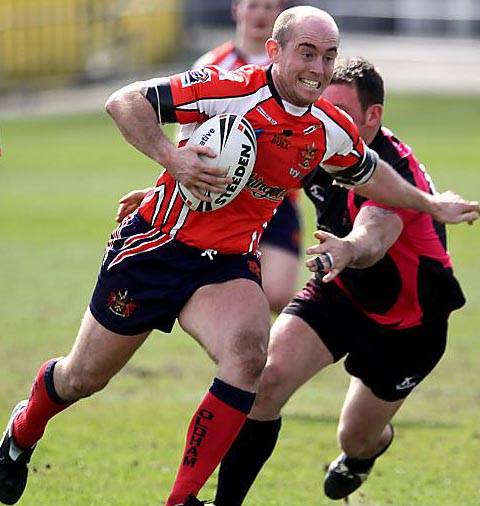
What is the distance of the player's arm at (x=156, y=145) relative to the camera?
19.2 ft

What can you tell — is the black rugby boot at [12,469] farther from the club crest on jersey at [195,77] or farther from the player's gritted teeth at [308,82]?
the player's gritted teeth at [308,82]

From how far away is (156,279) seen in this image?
6.18 metres

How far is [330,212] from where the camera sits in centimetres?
713

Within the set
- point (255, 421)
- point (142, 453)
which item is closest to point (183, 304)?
point (255, 421)

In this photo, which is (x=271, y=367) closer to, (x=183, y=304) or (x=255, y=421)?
(x=255, y=421)

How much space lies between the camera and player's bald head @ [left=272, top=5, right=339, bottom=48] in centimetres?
600

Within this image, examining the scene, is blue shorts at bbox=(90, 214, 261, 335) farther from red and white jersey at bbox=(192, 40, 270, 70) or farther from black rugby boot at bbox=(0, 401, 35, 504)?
red and white jersey at bbox=(192, 40, 270, 70)

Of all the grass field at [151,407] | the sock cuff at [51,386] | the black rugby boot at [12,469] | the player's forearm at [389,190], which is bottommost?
the grass field at [151,407]

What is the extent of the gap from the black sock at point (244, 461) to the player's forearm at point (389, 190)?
3.95 ft

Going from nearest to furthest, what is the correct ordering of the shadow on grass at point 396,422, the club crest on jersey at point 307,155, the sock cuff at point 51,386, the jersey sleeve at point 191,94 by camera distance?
the jersey sleeve at point 191,94 → the club crest on jersey at point 307,155 → the sock cuff at point 51,386 → the shadow on grass at point 396,422

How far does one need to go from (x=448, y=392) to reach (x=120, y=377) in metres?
2.45

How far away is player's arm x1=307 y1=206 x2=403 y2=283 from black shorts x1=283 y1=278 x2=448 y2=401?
0.57 metres

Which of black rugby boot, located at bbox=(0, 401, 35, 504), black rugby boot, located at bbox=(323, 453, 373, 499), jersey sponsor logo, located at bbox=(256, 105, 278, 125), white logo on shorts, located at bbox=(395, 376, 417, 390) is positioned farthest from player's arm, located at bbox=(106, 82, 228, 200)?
black rugby boot, located at bbox=(323, 453, 373, 499)

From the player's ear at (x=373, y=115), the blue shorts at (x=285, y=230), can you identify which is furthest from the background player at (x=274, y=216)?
the player's ear at (x=373, y=115)
